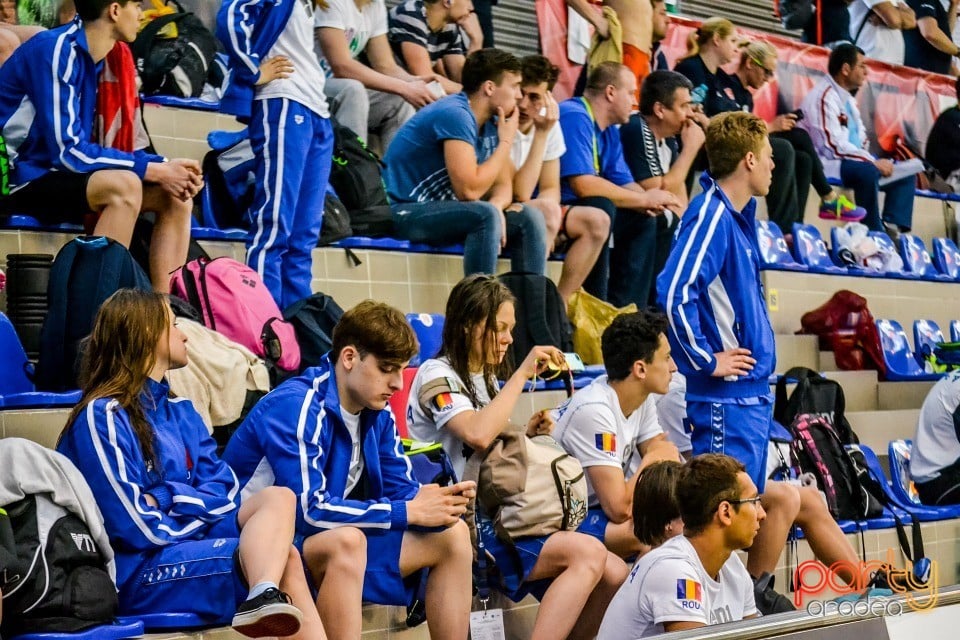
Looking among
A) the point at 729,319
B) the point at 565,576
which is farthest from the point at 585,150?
the point at 565,576

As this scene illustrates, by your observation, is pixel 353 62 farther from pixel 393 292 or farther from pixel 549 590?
pixel 549 590

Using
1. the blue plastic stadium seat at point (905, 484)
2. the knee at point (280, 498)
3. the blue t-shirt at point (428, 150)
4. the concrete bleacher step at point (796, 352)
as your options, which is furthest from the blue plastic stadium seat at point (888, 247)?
the knee at point (280, 498)

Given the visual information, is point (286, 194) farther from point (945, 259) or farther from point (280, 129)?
point (945, 259)

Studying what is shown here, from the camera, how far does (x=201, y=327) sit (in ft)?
15.2

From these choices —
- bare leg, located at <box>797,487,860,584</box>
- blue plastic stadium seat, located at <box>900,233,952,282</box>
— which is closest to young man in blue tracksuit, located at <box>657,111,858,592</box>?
bare leg, located at <box>797,487,860,584</box>

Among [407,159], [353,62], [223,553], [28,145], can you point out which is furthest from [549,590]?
[353,62]

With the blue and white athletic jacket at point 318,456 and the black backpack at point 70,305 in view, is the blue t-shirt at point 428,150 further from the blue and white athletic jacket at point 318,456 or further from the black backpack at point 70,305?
Result: the blue and white athletic jacket at point 318,456

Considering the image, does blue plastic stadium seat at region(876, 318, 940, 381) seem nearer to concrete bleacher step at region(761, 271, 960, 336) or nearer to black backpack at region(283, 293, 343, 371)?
concrete bleacher step at region(761, 271, 960, 336)

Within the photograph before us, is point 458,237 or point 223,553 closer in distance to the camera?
point 223,553

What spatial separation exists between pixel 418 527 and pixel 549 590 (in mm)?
492

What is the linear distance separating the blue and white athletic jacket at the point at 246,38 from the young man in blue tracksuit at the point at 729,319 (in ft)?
5.98

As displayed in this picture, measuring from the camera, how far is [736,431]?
4500mm

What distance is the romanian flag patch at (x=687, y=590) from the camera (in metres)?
3.37

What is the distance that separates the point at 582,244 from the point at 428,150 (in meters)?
0.83
